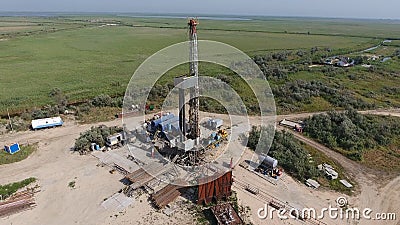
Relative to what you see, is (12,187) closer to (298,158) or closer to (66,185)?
(66,185)

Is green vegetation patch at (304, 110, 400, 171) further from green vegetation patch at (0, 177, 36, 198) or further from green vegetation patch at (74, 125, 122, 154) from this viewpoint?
green vegetation patch at (0, 177, 36, 198)

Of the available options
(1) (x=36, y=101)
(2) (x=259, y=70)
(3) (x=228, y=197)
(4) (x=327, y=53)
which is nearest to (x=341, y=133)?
(3) (x=228, y=197)

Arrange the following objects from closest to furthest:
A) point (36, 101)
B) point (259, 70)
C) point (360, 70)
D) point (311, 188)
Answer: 1. point (311, 188)
2. point (36, 101)
3. point (259, 70)
4. point (360, 70)

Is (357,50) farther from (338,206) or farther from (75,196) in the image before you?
(75,196)

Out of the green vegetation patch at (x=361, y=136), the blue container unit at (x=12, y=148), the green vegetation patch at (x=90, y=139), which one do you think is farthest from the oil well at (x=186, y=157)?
the blue container unit at (x=12, y=148)

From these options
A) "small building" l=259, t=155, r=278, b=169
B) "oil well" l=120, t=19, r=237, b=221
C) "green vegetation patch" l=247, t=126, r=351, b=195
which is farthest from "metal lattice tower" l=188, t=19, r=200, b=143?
"green vegetation patch" l=247, t=126, r=351, b=195

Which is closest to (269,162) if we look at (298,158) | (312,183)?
(298,158)

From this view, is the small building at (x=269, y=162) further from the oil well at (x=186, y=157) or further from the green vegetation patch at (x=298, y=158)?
the oil well at (x=186, y=157)
